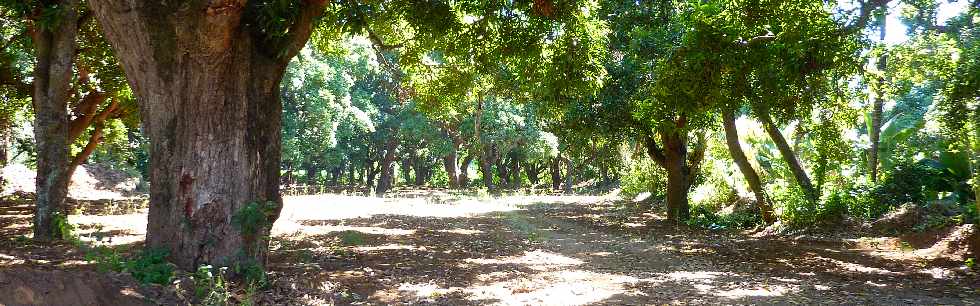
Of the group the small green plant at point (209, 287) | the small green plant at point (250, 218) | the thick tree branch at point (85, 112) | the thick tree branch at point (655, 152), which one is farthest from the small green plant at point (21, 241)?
the thick tree branch at point (655, 152)

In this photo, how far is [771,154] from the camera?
18.8 metres

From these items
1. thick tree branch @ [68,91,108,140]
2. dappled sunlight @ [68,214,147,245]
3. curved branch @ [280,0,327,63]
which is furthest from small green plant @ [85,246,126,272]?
thick tree branch @ [68,91,108,140]

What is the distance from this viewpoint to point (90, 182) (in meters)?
27.3

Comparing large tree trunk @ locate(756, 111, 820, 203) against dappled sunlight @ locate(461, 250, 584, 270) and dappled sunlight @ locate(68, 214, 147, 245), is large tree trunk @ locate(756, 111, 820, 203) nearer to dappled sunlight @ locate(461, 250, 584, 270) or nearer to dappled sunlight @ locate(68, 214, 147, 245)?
dappled sunlight @ locate(461, 250, 584, 270)

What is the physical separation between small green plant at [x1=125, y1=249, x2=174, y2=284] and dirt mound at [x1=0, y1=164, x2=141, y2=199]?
66.4 ft

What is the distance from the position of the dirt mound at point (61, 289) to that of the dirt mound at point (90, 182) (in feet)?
69.3

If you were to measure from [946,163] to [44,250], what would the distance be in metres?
15.6

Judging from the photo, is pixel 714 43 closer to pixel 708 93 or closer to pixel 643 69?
pixel 708 93

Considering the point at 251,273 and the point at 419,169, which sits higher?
the point at 419,169

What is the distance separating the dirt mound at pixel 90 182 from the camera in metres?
24.9

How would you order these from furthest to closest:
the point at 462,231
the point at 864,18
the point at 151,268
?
1. the point at 462,231
2. the point at 864,18
3. the point at 151,268

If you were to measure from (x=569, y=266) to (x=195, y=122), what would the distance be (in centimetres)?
564

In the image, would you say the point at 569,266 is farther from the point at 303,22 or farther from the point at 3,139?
the point at 3,139


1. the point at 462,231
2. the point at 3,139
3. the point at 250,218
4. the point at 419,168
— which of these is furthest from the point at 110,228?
the point at 419,168
